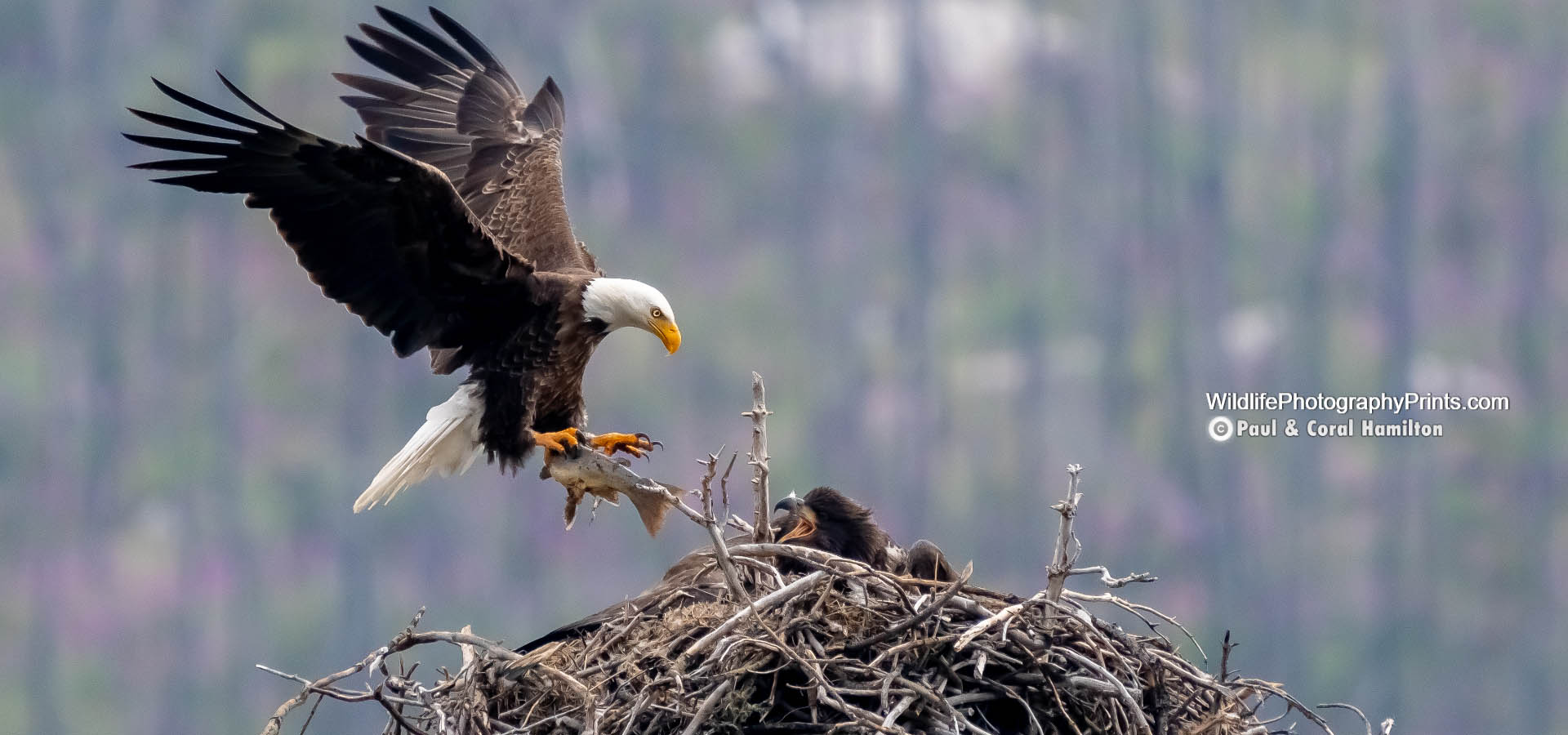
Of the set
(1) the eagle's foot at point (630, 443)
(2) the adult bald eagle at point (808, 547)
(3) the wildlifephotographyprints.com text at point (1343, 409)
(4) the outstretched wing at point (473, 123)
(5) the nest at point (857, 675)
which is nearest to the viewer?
(5) the nest at point (857, 675)

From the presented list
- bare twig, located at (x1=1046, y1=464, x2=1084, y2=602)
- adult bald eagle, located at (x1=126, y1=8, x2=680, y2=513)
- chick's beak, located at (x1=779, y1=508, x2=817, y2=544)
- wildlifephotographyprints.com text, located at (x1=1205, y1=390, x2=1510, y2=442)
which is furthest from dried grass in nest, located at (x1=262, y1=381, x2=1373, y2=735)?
wildlifephotographyprints.com text, located at (x1=1205, y1=390, x2=1510, y2=442)

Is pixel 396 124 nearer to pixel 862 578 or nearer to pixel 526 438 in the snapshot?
pixel 526 438

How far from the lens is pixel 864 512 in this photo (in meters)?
5.17

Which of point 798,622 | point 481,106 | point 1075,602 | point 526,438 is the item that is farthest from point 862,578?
point 481,106

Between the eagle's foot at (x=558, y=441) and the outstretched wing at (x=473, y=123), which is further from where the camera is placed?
the outstretched wing at (x=473, y=123)

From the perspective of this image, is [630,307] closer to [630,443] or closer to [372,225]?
[630,443]

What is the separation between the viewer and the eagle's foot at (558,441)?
509cm

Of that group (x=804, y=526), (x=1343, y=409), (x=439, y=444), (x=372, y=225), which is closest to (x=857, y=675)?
(x=804, y=526)

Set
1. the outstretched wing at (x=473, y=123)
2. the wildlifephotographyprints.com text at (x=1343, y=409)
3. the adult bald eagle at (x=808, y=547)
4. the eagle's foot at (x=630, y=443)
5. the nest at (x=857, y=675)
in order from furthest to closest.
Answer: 1. the wildlifephotographyprints.com text at (x=1343, y=409)
2. the outstretched wing at (x=473, y=123)
3. the eagle's foot at (x=630, y=443)
4. the adult bald eagle at (x=808, y=547)
5. the nest at (x=857, y=675)

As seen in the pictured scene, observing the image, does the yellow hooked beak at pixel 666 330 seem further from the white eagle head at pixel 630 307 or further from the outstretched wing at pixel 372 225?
the outstretched wing at pixel 372 225

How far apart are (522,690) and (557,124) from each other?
2.86 metres

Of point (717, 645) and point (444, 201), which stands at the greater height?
point (444, 201)

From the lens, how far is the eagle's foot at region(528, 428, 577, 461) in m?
5.09

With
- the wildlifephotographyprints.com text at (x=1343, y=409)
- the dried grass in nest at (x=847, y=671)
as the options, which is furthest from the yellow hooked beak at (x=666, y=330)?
the wildlifephotographyprints.com text at (x=1343, y=409)
